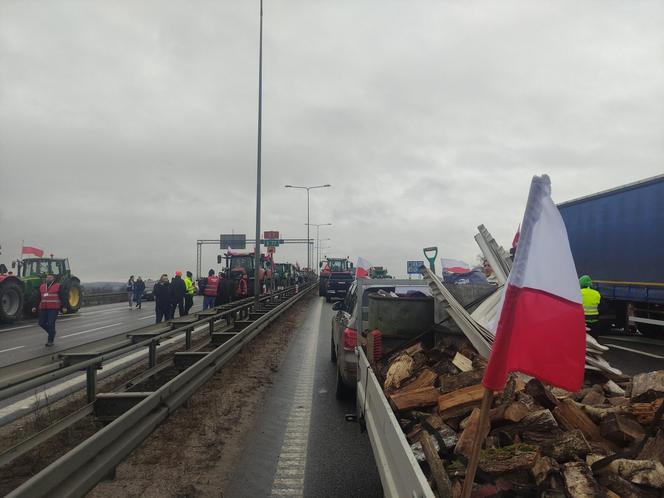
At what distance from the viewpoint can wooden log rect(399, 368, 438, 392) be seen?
405 centimetres

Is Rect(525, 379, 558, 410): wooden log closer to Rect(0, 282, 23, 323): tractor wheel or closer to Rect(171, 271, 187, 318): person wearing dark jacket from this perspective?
Rect(171, 271, 187, 318): person wearing dark jacket

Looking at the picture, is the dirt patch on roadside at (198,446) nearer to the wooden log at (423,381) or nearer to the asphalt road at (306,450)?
the asphalt road at (306,450)

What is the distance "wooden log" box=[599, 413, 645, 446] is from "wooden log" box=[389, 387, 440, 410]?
1169 mm

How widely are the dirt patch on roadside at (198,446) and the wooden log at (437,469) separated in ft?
6.64

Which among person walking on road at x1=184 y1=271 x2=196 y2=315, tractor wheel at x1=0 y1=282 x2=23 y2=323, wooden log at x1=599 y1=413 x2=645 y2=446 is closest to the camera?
wooden log at x1=599 y1=413 x2=645 y2=446

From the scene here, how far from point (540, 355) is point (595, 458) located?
2.46 ft

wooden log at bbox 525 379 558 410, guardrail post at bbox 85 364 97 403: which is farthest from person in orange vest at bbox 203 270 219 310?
wooden log at bbox 525 379 558 410

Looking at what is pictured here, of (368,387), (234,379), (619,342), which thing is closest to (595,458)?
(368,387)

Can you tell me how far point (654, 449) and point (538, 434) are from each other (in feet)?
1.99

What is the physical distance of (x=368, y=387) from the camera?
13.2 feet

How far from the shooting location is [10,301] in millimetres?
18719

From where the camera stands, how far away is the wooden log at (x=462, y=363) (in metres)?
4.16

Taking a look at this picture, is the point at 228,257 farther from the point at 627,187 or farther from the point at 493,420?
the point at 493,420

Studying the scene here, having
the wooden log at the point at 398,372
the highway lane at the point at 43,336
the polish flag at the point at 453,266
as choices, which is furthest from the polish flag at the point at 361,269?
the wooden log at the point at 398,372
